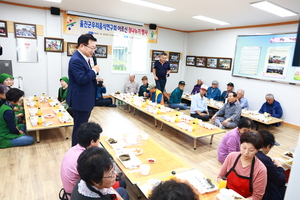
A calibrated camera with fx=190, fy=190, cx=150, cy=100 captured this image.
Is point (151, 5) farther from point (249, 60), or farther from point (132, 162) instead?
point (132, 162)

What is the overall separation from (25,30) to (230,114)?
6875 mm

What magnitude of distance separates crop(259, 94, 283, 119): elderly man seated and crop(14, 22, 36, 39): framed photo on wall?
7922 millimetres

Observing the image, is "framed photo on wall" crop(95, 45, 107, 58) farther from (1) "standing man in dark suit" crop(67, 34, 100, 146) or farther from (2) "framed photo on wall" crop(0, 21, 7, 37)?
(1) "standing man in dark suit" crop(67, 34, 100, 146)

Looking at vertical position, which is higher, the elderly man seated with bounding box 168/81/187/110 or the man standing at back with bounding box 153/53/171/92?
the man standing at back with bounding box 153/53/171/92

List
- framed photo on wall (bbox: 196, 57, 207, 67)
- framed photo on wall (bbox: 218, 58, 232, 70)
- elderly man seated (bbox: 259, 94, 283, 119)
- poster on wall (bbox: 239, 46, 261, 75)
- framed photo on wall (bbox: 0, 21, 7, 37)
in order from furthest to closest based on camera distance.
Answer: framed photo on wall (bbox: 196, 57, 207, 67) → framed photo on wall (bbox: 218, 58, 232, 70) → poster on wall (bbox: 239, 46, 261, 75) → elderly man seated (bbox: 259, 94, 283, 119) → framed photo on wall (bbox: 0, 21, 7, 37)

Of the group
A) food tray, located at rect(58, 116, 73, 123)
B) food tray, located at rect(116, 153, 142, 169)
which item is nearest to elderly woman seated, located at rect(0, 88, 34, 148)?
food tray, located at rect(58, 116, 73, 123)

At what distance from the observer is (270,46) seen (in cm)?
641

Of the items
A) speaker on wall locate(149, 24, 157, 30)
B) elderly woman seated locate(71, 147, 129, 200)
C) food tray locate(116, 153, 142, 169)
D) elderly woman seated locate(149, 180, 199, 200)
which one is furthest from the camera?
speaker on wall locate(149, 24, 157, 30)

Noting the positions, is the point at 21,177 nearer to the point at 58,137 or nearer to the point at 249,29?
the point at 58,137

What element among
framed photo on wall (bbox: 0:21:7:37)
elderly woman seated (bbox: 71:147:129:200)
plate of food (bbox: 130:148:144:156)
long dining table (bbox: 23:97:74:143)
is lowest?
long dining table (bbox: 23:97:74:143)

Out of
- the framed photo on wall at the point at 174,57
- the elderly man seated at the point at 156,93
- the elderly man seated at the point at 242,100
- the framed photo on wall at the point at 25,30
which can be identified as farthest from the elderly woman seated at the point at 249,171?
the framed photo on wall at the point at 174,57

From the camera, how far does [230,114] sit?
5141 mm

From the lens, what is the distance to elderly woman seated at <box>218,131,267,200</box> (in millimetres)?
1853

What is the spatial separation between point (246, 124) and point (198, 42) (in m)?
7.12
